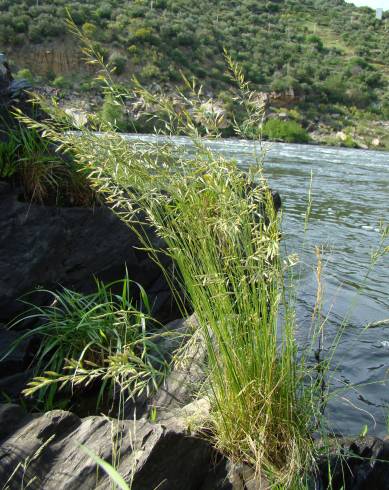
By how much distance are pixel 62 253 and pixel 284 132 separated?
96.4ft

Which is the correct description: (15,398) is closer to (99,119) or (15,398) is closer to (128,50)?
(99,119)

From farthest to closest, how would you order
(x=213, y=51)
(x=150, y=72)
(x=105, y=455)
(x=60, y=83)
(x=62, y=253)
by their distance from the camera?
1. (x=213, y=51)
2. (x=150, y=72)
3. (x=60, y=83)
4. (x=62, y=253)
5. (x=105, y=455)

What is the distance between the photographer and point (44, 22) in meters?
40.0

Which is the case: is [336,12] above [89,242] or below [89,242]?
below

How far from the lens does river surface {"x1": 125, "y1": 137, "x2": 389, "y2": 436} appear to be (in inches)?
129

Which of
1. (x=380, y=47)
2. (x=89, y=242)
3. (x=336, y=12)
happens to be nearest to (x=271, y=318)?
(x=89, y=242)

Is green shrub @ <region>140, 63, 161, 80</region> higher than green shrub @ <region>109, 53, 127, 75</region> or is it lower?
lower

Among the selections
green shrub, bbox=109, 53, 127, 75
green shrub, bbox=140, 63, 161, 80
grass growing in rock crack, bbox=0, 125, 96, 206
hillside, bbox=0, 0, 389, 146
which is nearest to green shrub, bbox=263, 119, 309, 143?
hillside, bbox=0, 0, 389, 146

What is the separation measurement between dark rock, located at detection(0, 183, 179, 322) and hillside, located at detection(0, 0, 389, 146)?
26.2 metres

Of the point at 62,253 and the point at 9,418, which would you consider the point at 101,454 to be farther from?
the point at 62,253

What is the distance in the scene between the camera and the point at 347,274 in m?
6.46

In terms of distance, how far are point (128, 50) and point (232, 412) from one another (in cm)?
4343

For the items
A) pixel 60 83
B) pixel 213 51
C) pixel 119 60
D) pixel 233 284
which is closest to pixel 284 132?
pixel 119 60

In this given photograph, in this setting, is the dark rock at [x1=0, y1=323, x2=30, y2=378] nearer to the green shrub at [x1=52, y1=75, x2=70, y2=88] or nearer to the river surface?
the river surface
